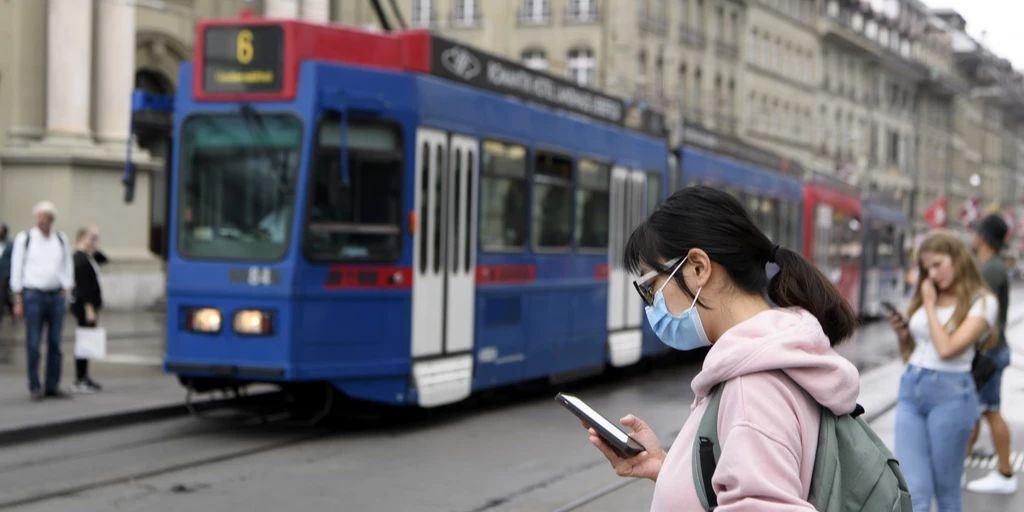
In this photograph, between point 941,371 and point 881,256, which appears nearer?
point 941,371

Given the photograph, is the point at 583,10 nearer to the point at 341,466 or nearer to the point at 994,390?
the point at 341,466

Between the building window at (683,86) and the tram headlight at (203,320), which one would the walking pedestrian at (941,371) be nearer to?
the tram headlight at (203,320)

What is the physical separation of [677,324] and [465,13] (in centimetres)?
5774

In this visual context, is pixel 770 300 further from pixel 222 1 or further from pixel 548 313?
pixel 222 1

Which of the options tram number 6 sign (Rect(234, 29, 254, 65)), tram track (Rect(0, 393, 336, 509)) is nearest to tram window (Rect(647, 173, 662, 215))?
tram track (Rect(0, 393, 336, 509))

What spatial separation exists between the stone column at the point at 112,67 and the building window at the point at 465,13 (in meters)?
31.6

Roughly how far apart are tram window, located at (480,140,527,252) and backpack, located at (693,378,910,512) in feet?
33.8

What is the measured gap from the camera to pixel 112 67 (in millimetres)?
28172

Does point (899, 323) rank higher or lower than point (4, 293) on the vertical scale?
higher

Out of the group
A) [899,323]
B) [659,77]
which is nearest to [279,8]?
[899,323]

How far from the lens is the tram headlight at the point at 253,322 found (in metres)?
11.0

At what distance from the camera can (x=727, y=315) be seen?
2.77m

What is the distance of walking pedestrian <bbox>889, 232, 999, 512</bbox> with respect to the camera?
6.50 metres

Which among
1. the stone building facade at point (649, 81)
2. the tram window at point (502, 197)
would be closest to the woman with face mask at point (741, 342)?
the stone building facade at point (649, 81)
